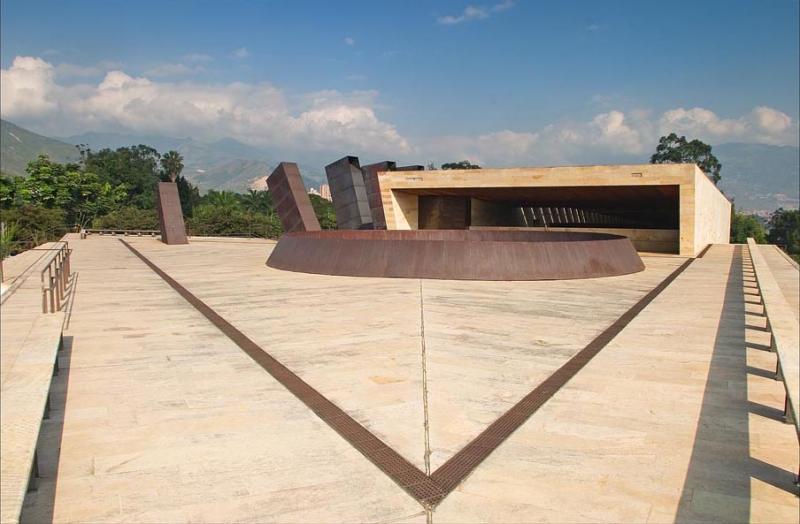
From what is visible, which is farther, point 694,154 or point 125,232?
point 694,154

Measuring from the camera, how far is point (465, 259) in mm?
13992

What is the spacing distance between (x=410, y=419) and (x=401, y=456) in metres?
0.67

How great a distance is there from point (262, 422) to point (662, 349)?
4.80 m

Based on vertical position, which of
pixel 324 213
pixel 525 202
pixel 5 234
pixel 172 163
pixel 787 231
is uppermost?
pixel 172 163

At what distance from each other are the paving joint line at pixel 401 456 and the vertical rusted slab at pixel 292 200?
18.8 m

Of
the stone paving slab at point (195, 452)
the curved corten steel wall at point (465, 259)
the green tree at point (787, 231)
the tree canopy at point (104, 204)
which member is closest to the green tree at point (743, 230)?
the green tree at point (787, 231)

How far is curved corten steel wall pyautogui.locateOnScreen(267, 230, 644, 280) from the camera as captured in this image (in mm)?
13969

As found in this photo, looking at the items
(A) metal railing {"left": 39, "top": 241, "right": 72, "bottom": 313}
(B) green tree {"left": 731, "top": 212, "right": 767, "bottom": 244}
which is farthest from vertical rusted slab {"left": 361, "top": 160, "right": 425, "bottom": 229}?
(B) green tree {"left": 731, "top": 212, "right": 767, "bottom": 244}

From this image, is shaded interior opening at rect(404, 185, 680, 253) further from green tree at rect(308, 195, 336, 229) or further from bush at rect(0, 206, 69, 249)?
bush at rect(0, 206, 69, 249)

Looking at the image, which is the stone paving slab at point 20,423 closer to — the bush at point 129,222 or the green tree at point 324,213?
the green tree at point 324,213

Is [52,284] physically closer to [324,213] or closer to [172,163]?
[324,213]

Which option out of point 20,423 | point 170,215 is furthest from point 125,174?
point 20,423

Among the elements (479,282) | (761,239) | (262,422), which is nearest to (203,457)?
(262,422)

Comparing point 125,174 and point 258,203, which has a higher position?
point 125,174
